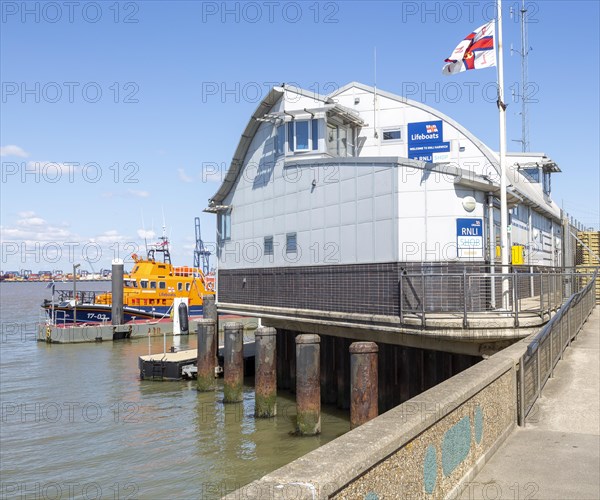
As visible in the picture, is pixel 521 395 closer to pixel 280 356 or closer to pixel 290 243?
pixel 290 243

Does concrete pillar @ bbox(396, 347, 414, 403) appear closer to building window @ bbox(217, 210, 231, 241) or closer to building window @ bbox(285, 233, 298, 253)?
building window @ bbox(285, 233, 298, 253)

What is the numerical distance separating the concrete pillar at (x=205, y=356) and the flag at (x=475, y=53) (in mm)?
12318

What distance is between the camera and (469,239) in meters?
15.5

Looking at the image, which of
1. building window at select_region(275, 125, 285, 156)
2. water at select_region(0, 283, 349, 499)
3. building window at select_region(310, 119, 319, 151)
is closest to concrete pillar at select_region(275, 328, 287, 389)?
water at select_region(0, 283, 349, 499)

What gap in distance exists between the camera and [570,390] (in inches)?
379

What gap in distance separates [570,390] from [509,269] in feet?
19.9

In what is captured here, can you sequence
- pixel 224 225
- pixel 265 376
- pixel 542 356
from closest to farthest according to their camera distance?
pixel 542 356 → pixel 265 376 → pixel 224 225

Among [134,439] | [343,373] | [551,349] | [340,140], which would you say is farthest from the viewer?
[340,140]

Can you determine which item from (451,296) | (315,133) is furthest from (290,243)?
(451,296)

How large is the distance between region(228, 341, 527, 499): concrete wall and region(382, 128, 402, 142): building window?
50.1 ft

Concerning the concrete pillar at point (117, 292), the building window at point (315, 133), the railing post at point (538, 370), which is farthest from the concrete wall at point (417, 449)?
the concrete pillar at point (117, 292)

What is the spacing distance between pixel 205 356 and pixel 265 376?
496 cm

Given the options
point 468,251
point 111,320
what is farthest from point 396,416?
point 111,320

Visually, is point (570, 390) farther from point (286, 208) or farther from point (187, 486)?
point (286, 208)
